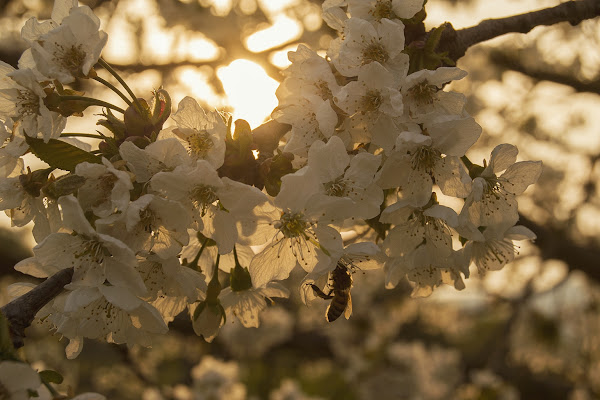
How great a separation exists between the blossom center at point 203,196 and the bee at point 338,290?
0.43 metres

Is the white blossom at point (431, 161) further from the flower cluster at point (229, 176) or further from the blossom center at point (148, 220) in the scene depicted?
the blossom center at point (148, 220)

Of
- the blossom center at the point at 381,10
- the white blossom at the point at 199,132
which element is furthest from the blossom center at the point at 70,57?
the blossom center at the point at 381,10

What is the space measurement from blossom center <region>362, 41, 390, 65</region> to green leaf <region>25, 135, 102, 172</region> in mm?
714

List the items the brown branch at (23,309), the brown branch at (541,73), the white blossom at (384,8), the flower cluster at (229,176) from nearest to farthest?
the brown branch at (23,309) < the flower cluster at (229,176) < the white blossom at (384,8) < the brown branch at (541,73)

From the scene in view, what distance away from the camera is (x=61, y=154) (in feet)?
3.95

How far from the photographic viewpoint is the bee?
4.67ft

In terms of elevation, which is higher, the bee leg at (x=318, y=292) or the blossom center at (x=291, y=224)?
the blossom center at (x=291, y=224)

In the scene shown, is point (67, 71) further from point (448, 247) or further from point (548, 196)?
point (548, 196)

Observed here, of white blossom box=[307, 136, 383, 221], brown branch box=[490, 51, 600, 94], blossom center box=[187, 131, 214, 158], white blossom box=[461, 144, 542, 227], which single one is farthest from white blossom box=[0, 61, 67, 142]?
brown branch box=[490, 51, 600, 94]

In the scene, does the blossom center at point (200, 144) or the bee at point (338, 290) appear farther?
the bee at point (338, 290)

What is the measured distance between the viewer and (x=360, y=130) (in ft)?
4.30

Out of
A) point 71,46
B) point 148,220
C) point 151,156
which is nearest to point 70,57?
point 71,46

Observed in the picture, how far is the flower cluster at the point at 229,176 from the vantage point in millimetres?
1136

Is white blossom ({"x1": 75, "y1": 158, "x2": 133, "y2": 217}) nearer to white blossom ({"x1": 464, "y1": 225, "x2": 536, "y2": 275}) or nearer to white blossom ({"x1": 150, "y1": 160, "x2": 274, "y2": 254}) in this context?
white blossom ({"x1": 150, "y1": 160, "x2": 274, "y2": 254})
